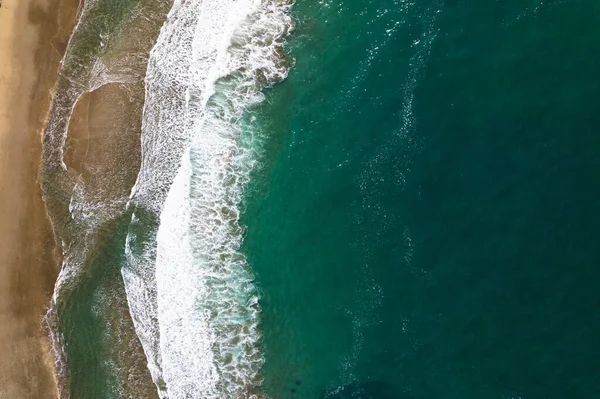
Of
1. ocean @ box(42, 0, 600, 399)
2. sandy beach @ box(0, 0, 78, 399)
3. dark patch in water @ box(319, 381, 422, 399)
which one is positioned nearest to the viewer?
ocean @ box(42, 0, 600, 399)

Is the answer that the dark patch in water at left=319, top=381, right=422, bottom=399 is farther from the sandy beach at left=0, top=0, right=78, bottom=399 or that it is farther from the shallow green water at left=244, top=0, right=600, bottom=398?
the sandy beach at left=0, top=0, right=78, bottom=399

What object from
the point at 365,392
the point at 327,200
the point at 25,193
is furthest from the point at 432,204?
the point at 25,193

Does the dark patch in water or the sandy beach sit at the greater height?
the sandy beach

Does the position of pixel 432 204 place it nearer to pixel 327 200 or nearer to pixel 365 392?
pixel 327 200

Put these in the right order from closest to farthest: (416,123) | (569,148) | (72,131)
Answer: (569,148) → (416,123) → (72,131)

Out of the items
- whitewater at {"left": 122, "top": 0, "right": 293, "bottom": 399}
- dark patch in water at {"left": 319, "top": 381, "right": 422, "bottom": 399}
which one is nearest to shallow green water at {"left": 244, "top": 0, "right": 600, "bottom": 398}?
dark patch in water at {"left": 319, "top": 381, "right": 422, "bottom": 399}

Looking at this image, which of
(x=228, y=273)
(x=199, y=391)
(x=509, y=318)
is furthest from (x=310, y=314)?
(x=509, y=318)

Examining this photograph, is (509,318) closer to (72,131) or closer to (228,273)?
(228,273)
